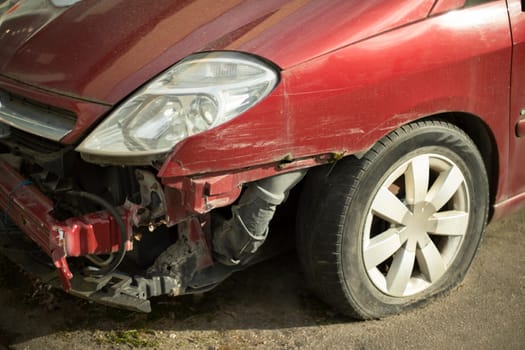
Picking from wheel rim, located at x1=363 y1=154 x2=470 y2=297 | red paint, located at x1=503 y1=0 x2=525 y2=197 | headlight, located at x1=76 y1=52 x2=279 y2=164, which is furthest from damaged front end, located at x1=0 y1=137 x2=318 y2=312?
red paint, located at x1=503 y1=0 x2=525 y2=197

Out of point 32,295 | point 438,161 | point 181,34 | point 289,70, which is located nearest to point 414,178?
point 438,161

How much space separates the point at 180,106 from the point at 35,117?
2.19 feet

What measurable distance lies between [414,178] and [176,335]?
1.20 meters

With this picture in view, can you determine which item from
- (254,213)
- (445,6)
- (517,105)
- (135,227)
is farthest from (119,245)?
(517,105)

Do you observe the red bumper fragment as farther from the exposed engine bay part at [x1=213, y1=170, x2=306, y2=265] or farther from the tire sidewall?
the tire sidewall

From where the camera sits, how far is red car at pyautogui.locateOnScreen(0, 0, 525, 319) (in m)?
2.31

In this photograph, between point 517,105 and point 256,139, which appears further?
point 517,105

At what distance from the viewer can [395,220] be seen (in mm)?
2793

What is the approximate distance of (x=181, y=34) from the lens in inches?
100

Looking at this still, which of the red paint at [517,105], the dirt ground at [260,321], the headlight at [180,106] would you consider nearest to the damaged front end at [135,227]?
the headlight at [180,106]

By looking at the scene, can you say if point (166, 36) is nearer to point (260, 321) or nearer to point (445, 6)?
point (445, 6)

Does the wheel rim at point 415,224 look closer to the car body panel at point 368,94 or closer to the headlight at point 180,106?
the car body panel at point 368,94

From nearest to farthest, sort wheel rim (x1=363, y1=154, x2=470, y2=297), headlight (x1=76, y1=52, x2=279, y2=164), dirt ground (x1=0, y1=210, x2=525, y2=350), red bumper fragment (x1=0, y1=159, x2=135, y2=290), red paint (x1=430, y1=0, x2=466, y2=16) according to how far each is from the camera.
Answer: headlight (x1=76, y1=52, x2=279, y2=164) → red bumper fragment (x1=0, y1=159, x2=135, y2=290) → red paint (x1=430, y1=0, x2=466, y2=16) → wheel rim (x1=363, y1=154, x2=470, y2=297) → dirt ground (x1=0, y1=210, x2=525, y2=350)

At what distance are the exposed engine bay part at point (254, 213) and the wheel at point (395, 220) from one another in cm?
Answer: 24
